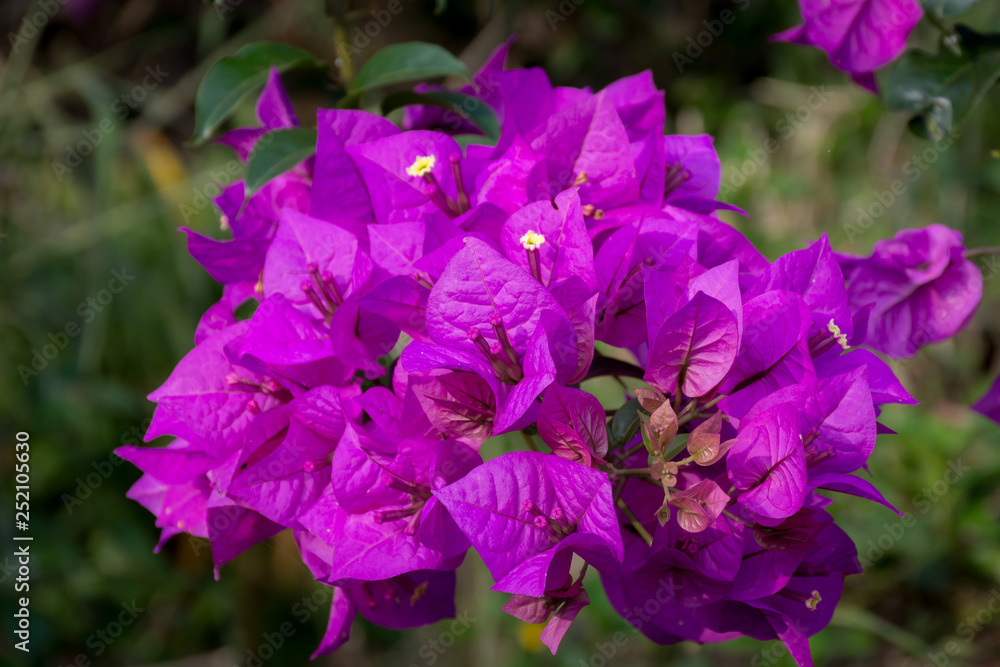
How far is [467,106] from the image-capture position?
2.29ft

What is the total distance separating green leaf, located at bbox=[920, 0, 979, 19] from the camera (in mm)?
720

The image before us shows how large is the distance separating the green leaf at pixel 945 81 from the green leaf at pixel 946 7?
0.05 meters

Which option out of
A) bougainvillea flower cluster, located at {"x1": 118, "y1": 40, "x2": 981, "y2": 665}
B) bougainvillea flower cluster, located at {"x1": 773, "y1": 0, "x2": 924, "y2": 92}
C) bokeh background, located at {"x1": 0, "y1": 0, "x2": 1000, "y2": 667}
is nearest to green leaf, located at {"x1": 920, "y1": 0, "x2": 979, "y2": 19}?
bougainvillea flower cluster, located at {"x1": 773, "y1": 0, "x2": 924, "y2": 92}

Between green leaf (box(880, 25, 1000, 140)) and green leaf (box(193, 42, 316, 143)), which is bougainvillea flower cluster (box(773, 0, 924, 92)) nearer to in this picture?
green leaf (box(880, 25, 1000, 140))

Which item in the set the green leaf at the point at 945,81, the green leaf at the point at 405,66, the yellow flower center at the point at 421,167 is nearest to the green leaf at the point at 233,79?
the green leaf at the point at 405,66

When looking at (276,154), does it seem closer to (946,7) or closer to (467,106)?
(467,106)

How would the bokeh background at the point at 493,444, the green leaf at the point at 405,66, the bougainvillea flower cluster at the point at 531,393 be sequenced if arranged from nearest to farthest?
the bougainvillea flower cluster at the point at 531,393
the green leaf at the point at 405,66
the bokeh background at the point at 493,444

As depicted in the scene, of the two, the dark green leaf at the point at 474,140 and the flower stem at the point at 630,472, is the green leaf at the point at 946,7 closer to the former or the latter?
the dark green leaf at the point at 474,140

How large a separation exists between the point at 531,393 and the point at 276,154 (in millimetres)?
327

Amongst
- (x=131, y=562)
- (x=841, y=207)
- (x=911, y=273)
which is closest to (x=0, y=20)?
(x=131, y=562)

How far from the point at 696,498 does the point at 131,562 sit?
5.79 ft

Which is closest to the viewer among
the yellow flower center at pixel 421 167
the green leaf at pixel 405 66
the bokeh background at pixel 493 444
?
the yellow flower center at pixel 421 167

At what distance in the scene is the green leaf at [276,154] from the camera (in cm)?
63

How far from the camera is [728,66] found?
2975 mm
